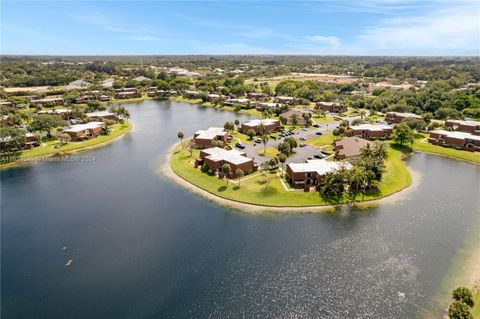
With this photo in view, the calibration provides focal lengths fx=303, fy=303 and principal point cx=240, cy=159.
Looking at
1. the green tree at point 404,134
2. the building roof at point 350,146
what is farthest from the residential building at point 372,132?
the building roof at point 350,146

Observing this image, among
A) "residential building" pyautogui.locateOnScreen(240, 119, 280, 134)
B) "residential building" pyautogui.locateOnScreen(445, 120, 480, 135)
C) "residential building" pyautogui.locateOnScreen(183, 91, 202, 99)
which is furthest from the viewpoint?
"residential building" pyautogui.locateOnScreen(183, 91, 202, 99)

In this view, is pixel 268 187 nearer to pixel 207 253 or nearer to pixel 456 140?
pixel 207 253

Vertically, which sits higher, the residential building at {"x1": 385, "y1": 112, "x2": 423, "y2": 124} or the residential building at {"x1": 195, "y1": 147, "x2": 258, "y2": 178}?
the residential building at {"x1": 385, "y1": 112, "x2": 423, "y2": 124}

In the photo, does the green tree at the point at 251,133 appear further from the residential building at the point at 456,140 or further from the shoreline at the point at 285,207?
the residential building at the point at 456,140

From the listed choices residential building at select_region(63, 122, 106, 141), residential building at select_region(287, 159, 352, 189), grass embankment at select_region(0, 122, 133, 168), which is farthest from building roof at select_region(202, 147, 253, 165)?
residential building at select_region(63, 122, 106, 141)

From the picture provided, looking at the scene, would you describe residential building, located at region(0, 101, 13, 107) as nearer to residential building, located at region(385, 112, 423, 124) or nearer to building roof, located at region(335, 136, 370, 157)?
building roof, located at region(335, 136, 370, 157)

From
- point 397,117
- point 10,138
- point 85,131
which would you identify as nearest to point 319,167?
point 397,117
